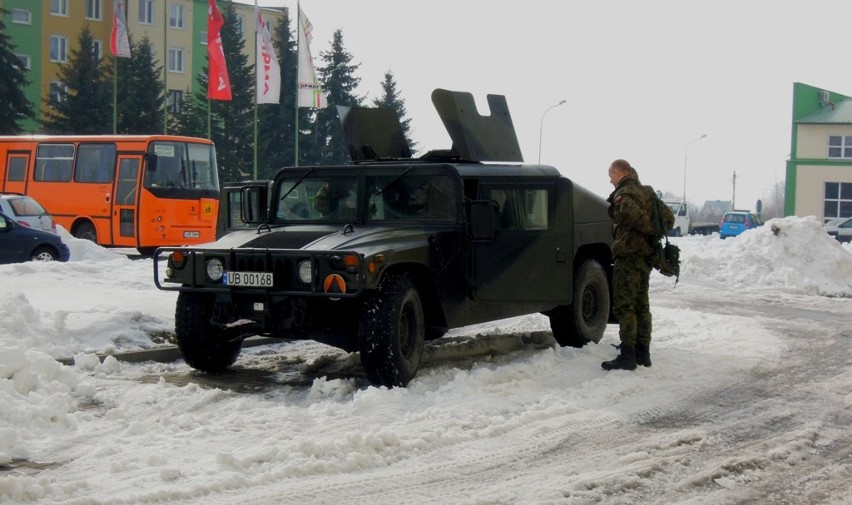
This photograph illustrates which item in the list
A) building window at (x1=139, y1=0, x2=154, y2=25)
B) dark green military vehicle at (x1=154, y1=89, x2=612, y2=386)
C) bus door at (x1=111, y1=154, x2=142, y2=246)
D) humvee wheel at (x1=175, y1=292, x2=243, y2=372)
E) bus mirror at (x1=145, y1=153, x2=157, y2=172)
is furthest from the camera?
building window at (x1=139, y1=0, x2=154, y2=25)

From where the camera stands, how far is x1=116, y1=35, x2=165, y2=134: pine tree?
50.8 m

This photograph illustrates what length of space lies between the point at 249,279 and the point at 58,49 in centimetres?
5787

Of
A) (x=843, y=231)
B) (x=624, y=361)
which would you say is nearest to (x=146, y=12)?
(x=843, y=231)

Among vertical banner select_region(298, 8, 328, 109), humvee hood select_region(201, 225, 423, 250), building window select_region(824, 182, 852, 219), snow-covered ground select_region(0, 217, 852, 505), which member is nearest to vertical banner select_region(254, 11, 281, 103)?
vertical banner select_region(298, 8, 328, 109)

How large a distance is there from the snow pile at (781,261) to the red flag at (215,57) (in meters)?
22.7

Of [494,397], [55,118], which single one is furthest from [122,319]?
[55,118]

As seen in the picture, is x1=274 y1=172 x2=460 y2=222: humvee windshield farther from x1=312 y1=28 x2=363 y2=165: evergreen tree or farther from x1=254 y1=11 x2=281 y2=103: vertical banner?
x1=312 y1=28 x2=363 y2=165: evergreen tree

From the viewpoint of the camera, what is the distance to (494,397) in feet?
24.9

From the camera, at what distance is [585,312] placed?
1062 centimetres

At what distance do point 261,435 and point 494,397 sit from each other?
190cm

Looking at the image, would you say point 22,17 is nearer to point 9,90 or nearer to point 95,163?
point 9,90

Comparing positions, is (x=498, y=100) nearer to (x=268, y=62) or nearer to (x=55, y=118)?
(x=268, y=62)

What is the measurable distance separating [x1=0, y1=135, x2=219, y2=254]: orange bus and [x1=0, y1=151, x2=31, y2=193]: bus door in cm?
12

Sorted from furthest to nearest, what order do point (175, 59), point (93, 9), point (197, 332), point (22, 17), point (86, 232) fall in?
point (175, 59) < point (93, 9) < point (22, 17) < point (86, 232) < point (197, 332)
